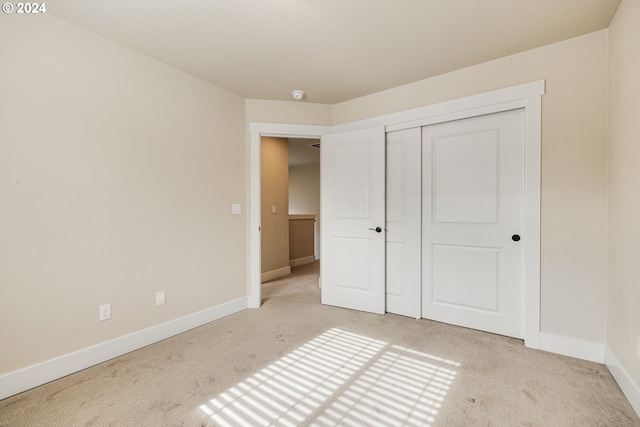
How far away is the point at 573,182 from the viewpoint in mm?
2188

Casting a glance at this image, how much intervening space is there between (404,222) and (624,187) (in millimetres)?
1632

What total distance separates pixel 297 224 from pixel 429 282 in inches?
141

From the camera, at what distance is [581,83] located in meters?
2.17

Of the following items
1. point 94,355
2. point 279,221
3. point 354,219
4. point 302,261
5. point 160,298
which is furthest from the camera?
point 302,261

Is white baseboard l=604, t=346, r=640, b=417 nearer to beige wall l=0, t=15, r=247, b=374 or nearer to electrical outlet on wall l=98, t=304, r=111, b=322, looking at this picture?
beige wall l=0, t=15, r=247, b=374

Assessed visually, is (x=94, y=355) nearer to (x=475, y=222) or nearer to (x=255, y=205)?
(x=255, y=205)

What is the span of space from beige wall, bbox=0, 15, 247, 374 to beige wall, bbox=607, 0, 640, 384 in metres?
3.16

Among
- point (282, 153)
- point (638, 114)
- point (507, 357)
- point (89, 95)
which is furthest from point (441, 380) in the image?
point (282, 153)

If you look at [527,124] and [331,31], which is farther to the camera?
[527,124]

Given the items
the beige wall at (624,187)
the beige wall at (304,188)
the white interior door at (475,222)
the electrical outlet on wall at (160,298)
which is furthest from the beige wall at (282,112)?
the beige wall at (304,188)

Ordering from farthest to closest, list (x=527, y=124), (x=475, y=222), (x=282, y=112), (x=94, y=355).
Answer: (x=282, y=112), (x=475, y=222), (x=527, y=124), (x=94, y=355)

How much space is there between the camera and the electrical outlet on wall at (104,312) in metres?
2.18
